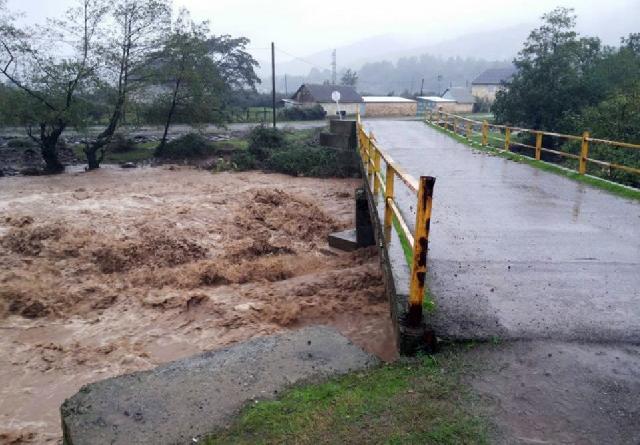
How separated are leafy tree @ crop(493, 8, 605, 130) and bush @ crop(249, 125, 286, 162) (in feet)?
46.9

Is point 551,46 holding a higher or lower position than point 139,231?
higher

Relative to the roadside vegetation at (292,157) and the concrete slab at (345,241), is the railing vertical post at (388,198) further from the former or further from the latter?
the roadside vegetation at (292,157)

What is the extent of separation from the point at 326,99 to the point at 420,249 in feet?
188

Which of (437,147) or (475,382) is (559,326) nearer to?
(475,382)

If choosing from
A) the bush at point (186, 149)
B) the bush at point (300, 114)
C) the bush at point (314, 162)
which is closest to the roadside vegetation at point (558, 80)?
the bush at point (314, 162)

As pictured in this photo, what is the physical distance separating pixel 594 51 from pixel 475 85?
179 feet

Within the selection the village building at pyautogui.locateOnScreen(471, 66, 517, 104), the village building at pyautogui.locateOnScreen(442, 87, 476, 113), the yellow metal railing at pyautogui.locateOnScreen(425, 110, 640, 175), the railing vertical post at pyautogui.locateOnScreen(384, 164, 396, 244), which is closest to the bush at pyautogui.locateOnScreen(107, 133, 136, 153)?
the yellow metal railing at pyautogui.locateOnScreen(425, 110, 640, 175)

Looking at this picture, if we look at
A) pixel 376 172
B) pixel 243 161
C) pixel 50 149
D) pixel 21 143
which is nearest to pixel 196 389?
pixel 376 172

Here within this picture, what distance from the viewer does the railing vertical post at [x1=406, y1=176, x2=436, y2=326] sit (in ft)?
12.5

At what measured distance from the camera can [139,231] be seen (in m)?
13.0

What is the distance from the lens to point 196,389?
3.81 meters

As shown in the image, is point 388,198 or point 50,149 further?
point 50,149

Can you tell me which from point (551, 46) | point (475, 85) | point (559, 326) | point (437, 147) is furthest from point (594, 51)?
point (475, 85)

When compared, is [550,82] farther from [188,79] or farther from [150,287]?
[150,287]
